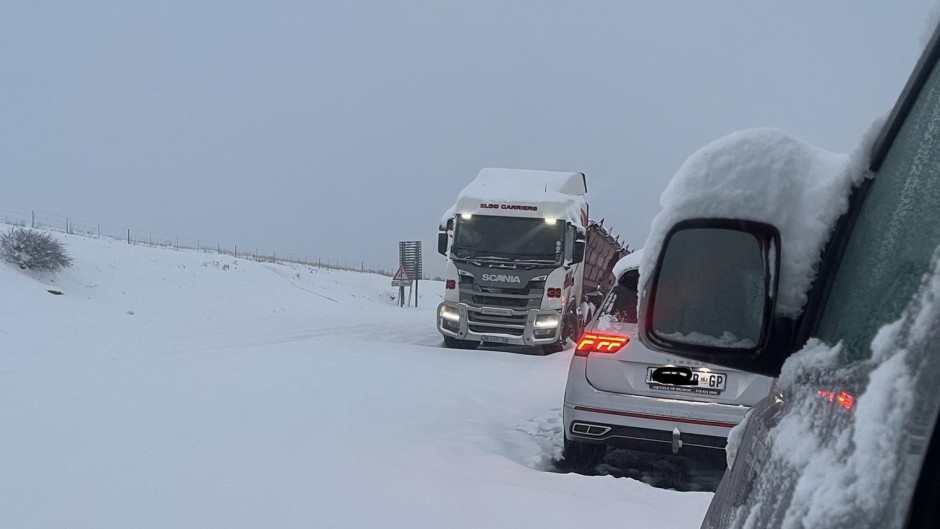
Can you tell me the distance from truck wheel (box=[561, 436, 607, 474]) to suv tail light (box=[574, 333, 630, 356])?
891 millimetres

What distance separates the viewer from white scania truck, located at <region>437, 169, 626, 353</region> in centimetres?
1192

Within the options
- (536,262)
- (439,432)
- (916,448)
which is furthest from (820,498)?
(536,262)

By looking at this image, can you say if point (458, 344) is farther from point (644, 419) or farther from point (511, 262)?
point (644, 419)

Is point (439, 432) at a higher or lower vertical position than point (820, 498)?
lower

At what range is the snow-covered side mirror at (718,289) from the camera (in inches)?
48.1

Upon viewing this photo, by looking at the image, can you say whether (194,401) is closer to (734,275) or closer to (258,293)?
(734,275)

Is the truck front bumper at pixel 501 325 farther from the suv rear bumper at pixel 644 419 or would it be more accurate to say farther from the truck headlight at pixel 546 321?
the suv rear bumper at pixel 644 419

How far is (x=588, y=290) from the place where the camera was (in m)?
15.4

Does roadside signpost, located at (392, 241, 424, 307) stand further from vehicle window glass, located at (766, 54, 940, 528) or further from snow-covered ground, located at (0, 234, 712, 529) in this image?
vehicle window glass, located at (766, 54, 940, 528)

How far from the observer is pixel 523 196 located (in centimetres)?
1230

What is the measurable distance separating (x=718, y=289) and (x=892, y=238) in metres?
0.36

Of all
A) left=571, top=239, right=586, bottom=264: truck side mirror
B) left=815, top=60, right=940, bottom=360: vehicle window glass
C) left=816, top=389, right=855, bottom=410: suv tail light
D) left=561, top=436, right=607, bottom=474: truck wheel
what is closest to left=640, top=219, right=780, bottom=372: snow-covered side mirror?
left=815, top=60, right=940, bottom=360: vehicle window glass

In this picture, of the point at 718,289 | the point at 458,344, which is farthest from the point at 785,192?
the point at 458,344

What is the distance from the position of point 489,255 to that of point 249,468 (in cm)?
835
